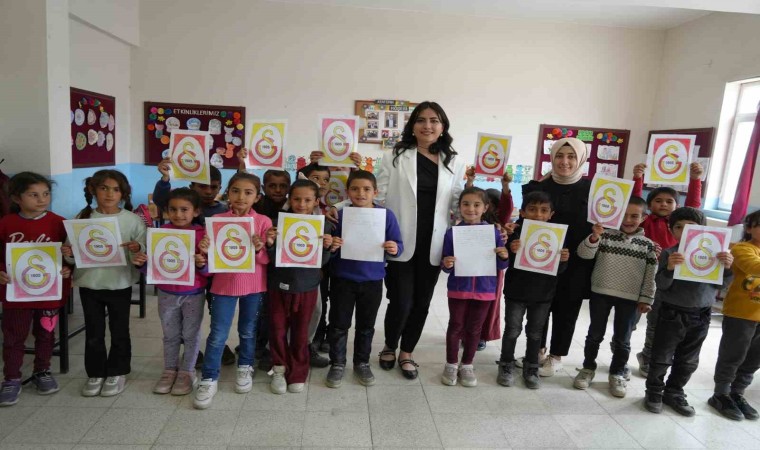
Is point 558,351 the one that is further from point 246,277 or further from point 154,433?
point 154,433

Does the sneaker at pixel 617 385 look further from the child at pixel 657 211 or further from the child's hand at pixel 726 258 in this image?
the child's hand at pixel 726 258

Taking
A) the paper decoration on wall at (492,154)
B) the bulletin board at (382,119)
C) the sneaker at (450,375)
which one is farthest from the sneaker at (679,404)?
the bulletin board at (382,119)

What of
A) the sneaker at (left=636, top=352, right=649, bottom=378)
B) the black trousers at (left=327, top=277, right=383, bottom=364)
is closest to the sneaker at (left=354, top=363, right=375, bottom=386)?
the black trousers at (left=327, top=277, right=383, bottom=364)

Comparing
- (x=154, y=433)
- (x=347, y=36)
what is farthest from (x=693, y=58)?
(x=154, y=433)

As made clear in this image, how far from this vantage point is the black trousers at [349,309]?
244 centimetres

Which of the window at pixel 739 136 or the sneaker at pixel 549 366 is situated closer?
the sneaker at pixel 549 366

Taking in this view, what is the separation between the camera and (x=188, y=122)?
5.40 metres

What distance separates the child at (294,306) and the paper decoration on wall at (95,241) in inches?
29.1

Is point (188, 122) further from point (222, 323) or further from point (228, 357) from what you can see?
point (222, 323)

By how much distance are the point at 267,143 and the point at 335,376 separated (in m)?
1.43

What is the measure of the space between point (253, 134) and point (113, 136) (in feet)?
11.3

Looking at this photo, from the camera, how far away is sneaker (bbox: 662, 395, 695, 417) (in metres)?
2.38

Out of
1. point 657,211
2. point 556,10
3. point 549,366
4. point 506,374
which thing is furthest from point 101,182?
point 556,10

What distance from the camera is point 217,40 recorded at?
5301 millimetres
